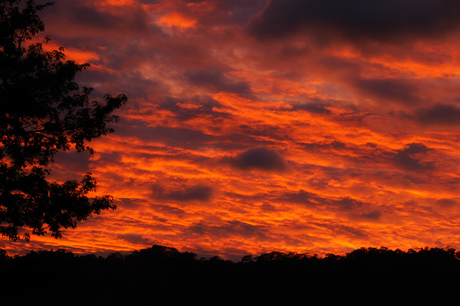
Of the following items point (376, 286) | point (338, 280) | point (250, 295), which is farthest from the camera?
point (250, 295)

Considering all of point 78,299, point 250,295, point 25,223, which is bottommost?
point 78,299

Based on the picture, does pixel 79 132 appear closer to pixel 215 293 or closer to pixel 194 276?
pixel 215 293

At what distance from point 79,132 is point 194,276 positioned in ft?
186

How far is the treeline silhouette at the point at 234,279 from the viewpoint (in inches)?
2136

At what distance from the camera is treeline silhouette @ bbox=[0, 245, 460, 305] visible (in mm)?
54250

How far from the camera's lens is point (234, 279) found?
233 ft

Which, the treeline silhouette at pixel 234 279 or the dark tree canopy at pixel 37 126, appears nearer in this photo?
the dark tree canopy at pixel 37 126

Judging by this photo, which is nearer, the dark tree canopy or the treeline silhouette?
the dark tree canopy

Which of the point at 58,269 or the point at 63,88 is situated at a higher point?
the point at 63,88

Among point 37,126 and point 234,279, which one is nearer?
point 37,126

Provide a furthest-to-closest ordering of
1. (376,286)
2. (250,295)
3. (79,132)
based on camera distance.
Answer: (250,295) → (376,286) → (79,132)

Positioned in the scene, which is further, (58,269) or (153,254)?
(153,254)

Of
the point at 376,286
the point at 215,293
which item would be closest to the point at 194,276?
the point at 215,293

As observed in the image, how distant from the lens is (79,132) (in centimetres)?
2148
